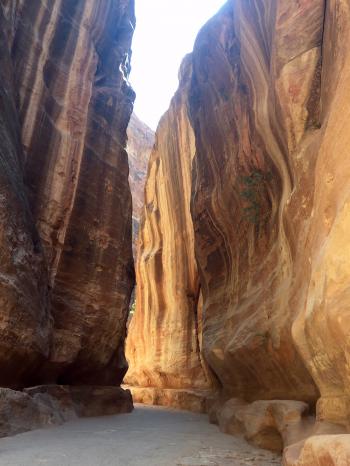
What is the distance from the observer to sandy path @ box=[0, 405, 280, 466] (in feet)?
15.9

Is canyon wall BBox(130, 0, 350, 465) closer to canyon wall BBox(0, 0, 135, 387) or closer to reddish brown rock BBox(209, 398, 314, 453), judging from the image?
reddish brown rock BBox(209, 398, 314, 453)

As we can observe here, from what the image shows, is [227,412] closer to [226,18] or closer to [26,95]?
[26,95]

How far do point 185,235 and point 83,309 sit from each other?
1080 centimetres

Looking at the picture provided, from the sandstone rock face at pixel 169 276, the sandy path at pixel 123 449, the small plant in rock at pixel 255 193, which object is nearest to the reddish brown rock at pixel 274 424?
the sandy path at pixel 123 449

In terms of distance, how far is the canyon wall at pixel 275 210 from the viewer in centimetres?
447

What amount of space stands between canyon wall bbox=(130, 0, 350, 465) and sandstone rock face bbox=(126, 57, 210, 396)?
578 cm

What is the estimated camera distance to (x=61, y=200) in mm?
11773

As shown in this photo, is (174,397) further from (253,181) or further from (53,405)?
(253,181)

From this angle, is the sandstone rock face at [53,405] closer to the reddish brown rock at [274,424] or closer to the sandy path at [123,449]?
the sandy path at [123,449]

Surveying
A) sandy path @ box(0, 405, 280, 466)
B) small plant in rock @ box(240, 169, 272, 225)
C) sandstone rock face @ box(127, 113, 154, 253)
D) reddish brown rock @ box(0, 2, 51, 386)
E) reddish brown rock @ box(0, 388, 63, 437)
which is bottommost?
sandy path @ box(0, 405, 280, 466)

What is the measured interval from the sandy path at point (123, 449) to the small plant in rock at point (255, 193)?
494 cm

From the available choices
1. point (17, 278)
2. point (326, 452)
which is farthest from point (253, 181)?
point (326, 452)

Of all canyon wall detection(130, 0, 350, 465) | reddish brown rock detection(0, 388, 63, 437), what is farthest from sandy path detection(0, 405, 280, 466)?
canyon wall detection(130, 0, 350, 465)

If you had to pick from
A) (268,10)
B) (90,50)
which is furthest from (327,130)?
(90,50)
